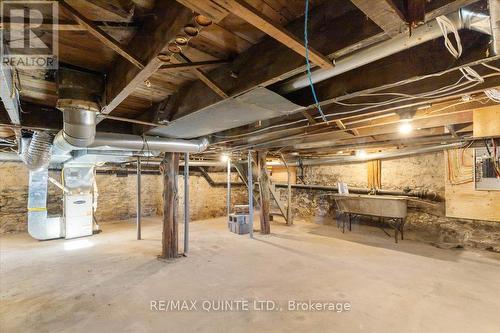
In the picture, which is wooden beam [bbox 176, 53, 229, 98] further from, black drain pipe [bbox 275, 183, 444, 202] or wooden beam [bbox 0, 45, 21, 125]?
black drain pipe [bbox 275, 183, 444, 202]

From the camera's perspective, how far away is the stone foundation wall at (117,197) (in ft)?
18.7

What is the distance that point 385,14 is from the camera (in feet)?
2.98

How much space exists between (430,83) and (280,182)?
642 cm

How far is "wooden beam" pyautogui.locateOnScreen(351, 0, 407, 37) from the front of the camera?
0.85 metres

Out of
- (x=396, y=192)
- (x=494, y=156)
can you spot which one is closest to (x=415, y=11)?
(x=494, y=156)

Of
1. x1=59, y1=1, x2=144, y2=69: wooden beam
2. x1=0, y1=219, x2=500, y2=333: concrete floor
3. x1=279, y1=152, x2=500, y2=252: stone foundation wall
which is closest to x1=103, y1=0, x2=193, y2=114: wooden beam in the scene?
x1=59, y1=1, x2=144, y2=69: wooden beam

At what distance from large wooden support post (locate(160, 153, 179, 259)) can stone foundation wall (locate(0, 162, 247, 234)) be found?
3693mm

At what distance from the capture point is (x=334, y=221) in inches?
256

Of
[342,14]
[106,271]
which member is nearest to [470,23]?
[342,14]

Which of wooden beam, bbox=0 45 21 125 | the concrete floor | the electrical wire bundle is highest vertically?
wooden beam, bbox=0 45 21 125

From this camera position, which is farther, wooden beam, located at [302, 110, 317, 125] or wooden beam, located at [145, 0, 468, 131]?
wooden beam, located at [302, 110, 317, 125]

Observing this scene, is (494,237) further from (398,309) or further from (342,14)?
(342,14)

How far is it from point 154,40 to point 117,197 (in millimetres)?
7274

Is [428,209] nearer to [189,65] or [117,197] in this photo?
[189,65]
